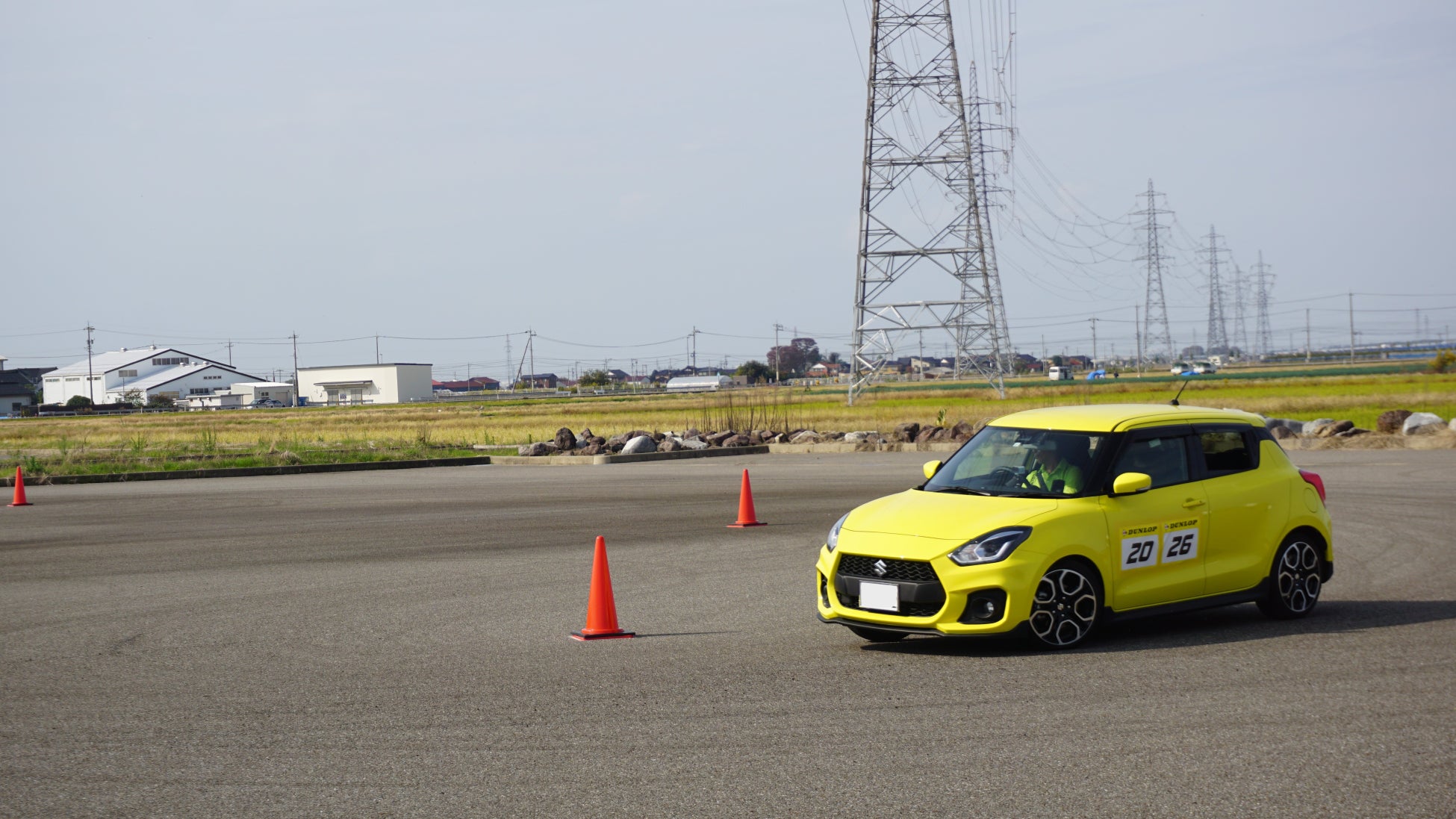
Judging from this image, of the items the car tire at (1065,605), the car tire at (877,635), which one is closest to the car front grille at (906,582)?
the car tire at (877,635)

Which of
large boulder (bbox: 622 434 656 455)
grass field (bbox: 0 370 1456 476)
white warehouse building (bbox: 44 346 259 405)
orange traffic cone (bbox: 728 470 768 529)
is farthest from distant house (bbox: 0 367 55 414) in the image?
orange traffic cone (bbox: 728 470 768 529)

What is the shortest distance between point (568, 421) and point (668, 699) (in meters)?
55.6

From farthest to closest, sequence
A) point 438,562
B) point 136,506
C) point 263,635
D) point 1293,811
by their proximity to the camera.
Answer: point 136,506 < point 438,562 < point 263,635 < point 1293,811

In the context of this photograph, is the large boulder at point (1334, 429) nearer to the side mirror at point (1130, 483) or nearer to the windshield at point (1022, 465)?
the windshield at point (1022, 465)

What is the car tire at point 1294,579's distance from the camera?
9.44m

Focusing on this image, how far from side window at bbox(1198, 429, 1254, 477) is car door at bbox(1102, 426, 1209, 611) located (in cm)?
17

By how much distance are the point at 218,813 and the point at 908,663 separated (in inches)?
174

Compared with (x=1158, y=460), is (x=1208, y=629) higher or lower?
lower

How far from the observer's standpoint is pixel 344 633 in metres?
9.82

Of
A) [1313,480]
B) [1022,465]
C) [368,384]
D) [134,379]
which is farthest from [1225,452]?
[134,379]

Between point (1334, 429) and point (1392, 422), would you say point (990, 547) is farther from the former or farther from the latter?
point (1392, 422)

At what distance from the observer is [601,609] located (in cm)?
953

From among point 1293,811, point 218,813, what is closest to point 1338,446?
point 1293,811

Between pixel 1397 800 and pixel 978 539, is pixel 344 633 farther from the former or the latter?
pixel 1397 800
